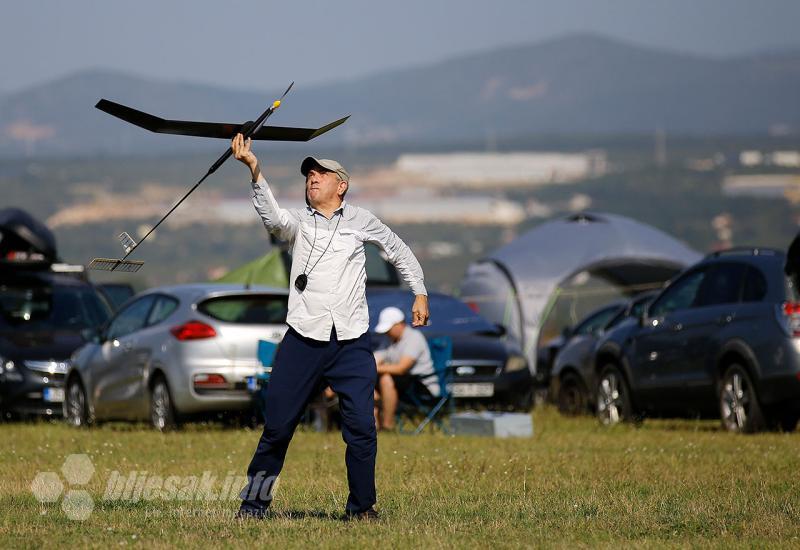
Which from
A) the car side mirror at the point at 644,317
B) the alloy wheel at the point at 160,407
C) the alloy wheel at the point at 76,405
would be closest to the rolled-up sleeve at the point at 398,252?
the alloy wheel at the point at 160,407

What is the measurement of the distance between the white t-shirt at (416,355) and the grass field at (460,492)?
1201 millimetres

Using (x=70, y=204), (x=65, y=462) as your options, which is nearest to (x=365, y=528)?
(x=65, y=462)

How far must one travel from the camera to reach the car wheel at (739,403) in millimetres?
15156

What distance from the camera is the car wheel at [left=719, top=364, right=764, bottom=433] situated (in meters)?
15.2

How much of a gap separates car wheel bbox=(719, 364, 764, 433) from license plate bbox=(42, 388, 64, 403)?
767cm

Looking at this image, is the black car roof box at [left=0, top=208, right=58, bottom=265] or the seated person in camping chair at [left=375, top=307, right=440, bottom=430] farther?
the black car roof box at [left=0, top=208, right=58, bottom=265]

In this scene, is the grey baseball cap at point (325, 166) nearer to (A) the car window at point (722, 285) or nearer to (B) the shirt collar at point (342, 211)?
(B) the shirt collar at point (342, 211)

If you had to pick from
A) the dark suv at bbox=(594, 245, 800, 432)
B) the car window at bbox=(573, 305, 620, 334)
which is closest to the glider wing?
the dark suv at bbox=(594, 245, 800, 432)

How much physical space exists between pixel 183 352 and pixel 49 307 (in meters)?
4.24

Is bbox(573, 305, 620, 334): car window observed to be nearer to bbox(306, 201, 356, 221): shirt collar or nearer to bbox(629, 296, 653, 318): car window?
bbox(629, 296, 653, 318): car window

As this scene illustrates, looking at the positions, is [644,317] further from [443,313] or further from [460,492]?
Answer: [460,492]

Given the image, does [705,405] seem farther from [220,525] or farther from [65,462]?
[220,525]

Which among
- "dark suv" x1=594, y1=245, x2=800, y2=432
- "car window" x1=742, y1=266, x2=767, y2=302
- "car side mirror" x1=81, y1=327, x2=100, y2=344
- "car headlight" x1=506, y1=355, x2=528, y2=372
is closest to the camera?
"dark suv" x1=594, y1=245, x2=800, y2=432

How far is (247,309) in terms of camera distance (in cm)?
1709
